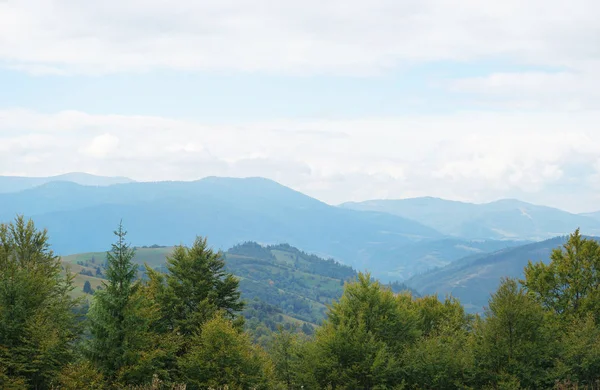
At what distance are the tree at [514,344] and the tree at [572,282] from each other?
27.9ft

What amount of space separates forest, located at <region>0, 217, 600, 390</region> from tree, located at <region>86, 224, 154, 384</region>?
7cm

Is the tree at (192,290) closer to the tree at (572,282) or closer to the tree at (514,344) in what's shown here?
the tree at (514,344)

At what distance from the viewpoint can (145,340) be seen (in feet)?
108

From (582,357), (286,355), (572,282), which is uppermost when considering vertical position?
(572,282)

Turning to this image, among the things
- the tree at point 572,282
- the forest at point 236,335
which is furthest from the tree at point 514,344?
the tree at point 572,282

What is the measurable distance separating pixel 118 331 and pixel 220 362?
7822 mm

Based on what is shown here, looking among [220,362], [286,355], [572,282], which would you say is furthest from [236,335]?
[572,282]

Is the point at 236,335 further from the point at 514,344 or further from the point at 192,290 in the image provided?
the point at 514,344

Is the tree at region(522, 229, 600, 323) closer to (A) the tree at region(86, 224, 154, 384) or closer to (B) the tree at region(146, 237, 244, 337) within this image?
(B) the tree at region(146, 237, 244, 337)

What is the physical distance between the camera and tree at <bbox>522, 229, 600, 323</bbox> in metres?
45.9

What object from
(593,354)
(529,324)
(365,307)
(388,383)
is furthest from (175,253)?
(593,354)

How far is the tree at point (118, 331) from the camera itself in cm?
3114

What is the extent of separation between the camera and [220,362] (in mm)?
36188

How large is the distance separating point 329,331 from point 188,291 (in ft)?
38.1
